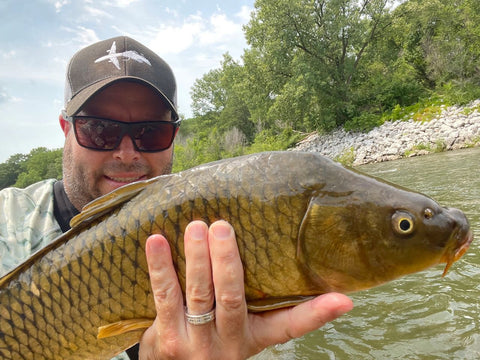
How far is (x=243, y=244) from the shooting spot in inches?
49.9

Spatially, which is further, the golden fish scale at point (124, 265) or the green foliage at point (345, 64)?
the green foliage at point (345, 64)

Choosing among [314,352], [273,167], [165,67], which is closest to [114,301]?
[273,167]

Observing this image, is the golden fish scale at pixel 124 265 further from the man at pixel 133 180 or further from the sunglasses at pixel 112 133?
the sunglasses at pixel 112 133

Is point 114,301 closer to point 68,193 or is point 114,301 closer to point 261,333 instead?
point 261,333

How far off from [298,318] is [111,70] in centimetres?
207

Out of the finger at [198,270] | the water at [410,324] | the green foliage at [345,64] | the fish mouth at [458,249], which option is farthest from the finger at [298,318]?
the green foliage at [345,64]

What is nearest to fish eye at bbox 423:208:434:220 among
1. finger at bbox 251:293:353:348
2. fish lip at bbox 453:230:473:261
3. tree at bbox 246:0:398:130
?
fish lip at bbox 453:230:473:261

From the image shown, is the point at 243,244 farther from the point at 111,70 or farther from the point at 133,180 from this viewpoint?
the point at 111,70

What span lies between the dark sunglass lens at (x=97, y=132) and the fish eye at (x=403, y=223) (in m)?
1.81

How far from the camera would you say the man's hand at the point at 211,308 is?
1233 mm

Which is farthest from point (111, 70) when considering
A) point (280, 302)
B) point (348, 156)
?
point (348, 156)

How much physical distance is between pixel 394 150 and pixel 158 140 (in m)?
15.7

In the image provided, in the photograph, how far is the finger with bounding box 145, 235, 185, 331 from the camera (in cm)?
125

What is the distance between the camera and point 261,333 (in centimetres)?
142
